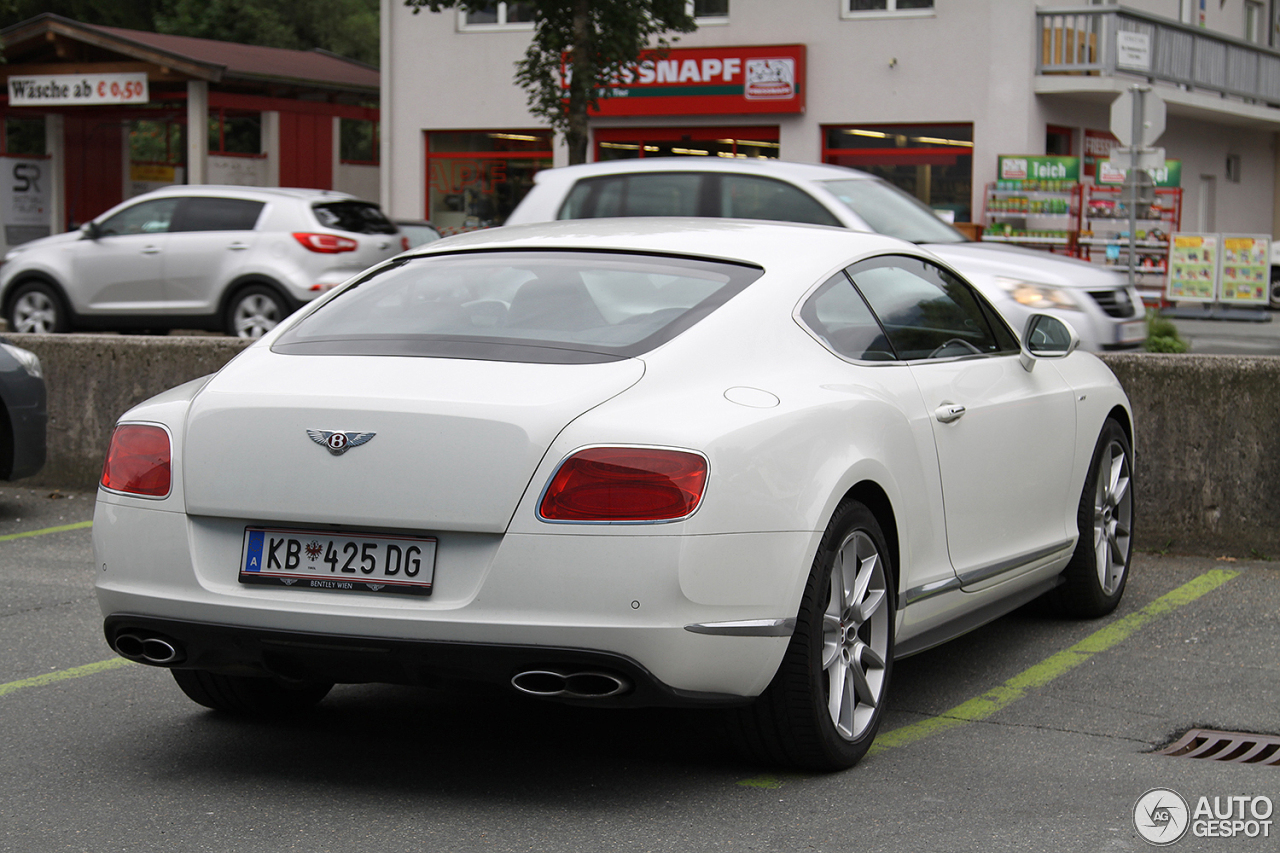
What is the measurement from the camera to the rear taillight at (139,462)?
4.04m

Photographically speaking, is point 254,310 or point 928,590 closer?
point 928,590

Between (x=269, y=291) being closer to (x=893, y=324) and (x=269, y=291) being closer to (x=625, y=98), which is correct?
(x=893, y=324)

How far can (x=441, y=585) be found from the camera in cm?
374

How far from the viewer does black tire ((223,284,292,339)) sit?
14867mm

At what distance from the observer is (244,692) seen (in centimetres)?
473

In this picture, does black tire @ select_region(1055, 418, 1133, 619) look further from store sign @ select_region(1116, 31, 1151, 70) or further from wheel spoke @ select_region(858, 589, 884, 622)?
store sign @ select_region(1116, 31, 1151, 70)

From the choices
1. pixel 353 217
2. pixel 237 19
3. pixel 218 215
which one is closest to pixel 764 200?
pixel 353 217

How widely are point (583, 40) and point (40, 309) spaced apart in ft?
21.8

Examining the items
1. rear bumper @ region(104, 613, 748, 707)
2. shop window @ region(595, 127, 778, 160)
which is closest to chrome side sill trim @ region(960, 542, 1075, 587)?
rear bumper @ region(104, 613, 748, 707)

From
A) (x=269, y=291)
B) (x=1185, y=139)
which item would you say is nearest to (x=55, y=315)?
(x=269, y=291)

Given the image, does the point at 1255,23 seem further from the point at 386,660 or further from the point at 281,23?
the point at 386,660

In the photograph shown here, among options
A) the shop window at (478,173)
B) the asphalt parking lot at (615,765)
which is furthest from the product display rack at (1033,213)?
the asphalt parking lot at (615,765)

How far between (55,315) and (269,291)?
2.50 metres

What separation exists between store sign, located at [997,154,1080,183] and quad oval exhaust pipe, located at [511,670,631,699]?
21.8m
